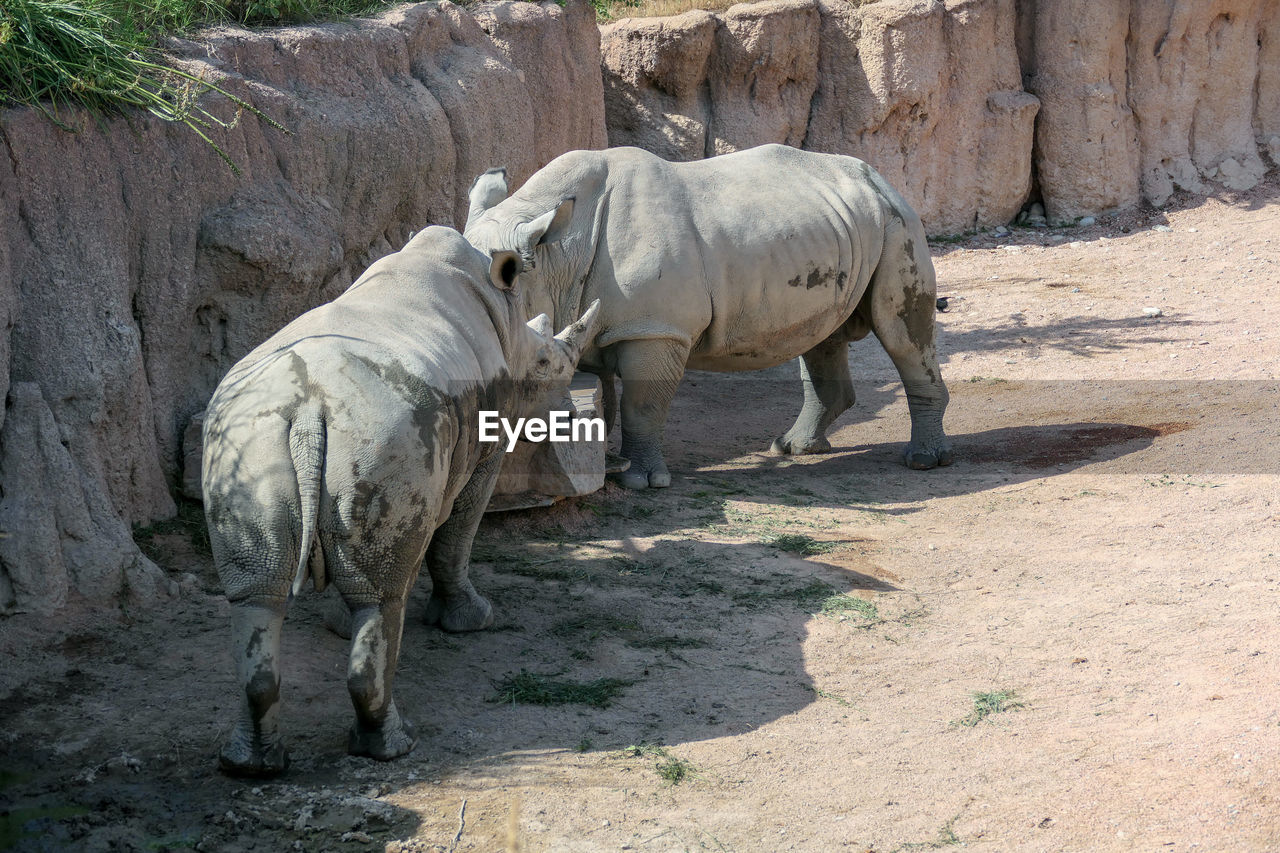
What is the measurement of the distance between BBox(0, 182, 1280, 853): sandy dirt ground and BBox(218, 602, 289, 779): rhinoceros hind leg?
0.09m

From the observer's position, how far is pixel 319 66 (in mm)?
7566

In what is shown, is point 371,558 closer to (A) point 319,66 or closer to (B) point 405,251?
(B) point 405,251

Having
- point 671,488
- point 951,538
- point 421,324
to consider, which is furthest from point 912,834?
point 671,488

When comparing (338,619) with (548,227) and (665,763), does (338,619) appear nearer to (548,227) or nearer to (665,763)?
(665,763)

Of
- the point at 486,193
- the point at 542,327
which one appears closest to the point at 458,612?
the point at 542,327

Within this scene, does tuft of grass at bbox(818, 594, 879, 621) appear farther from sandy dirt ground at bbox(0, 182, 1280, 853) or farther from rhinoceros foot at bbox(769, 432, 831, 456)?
rhinoceros foot at bbox(769, 432, 831, 456)

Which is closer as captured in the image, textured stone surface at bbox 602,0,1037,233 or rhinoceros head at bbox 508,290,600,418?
rhinoceros head at bbox 508,290,600,418

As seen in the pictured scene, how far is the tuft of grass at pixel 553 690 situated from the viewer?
4.95m

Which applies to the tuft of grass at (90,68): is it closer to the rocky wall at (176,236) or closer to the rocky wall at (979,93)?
the rocky wall at (176,236)

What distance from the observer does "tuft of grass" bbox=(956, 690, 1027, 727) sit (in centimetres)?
477

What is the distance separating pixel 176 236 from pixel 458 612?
89.5 inches

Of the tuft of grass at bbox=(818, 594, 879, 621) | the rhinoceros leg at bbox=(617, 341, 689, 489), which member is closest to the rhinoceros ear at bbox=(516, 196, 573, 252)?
the rhinoceros leg at bbox=(617, 341, 689, 489)

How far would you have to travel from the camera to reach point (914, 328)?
27.7 ft

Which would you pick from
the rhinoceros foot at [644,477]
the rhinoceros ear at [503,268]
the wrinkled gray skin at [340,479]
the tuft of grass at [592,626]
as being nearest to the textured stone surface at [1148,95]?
the rhinoceros foot at [644,477]
